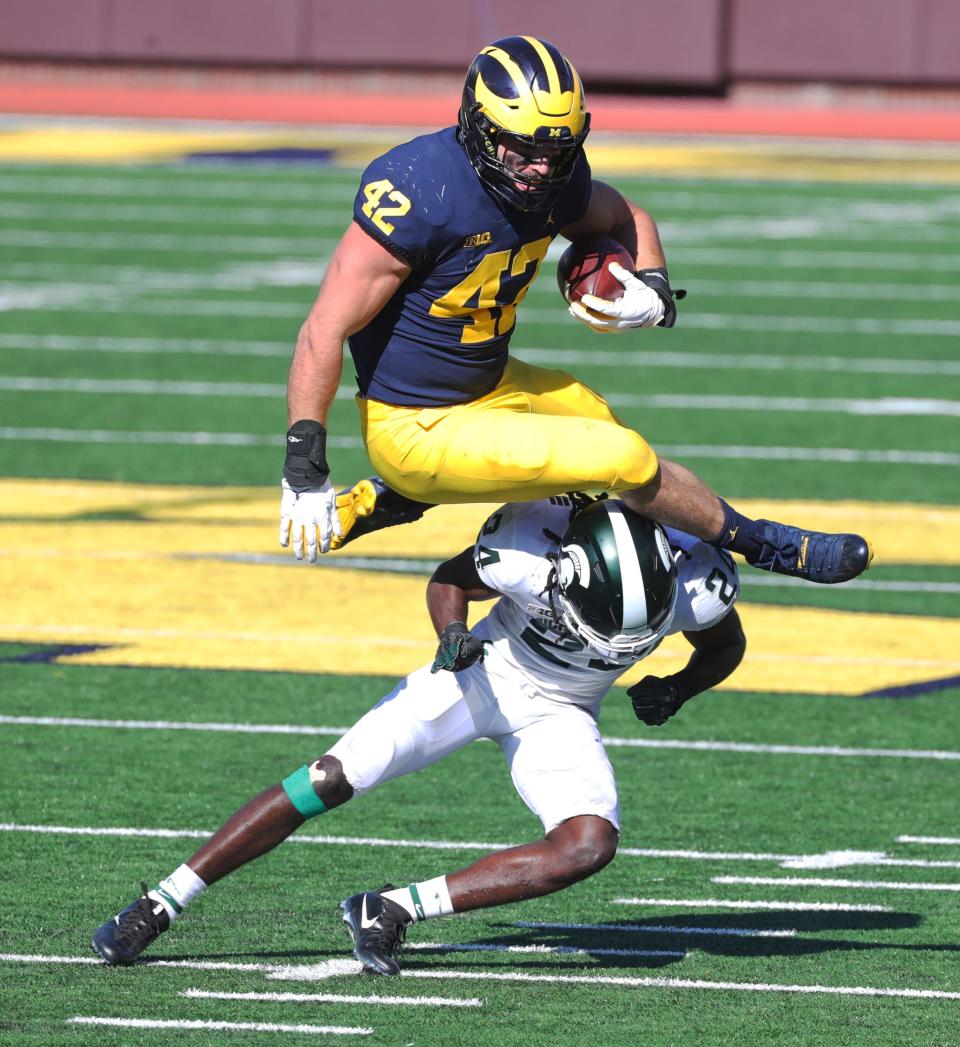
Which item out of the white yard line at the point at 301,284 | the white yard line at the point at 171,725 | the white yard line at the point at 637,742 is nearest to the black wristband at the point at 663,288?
the white yard line at the point at 637,742

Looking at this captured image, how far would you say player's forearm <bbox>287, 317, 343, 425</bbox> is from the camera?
5.84m

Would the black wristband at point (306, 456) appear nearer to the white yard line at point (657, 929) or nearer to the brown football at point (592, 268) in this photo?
the brown football at point (592, 268)

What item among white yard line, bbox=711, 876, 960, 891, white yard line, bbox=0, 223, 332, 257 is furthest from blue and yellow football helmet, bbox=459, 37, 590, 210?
white yard line, bbox=0, 223, 332, 257

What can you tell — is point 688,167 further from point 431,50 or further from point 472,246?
point 472,246

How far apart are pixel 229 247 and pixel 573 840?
1674 centimetres

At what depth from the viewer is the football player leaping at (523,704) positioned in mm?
5664

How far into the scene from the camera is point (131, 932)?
5.79m

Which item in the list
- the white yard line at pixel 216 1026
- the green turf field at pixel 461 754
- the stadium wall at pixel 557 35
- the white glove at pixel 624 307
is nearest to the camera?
the white yard line at pixel 216 1026

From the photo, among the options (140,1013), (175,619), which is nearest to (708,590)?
(140,1013)

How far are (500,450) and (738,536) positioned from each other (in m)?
0.67

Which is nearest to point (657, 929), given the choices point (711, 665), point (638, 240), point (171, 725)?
point (711, 665)

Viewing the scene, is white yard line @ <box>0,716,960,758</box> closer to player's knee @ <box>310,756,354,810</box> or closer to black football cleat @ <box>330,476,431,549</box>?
black football cleat @ <box>330,476,431,549</box>

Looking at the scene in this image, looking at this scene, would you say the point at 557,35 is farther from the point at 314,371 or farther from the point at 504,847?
the point at 314,371

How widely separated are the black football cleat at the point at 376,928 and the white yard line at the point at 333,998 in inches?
7.2
